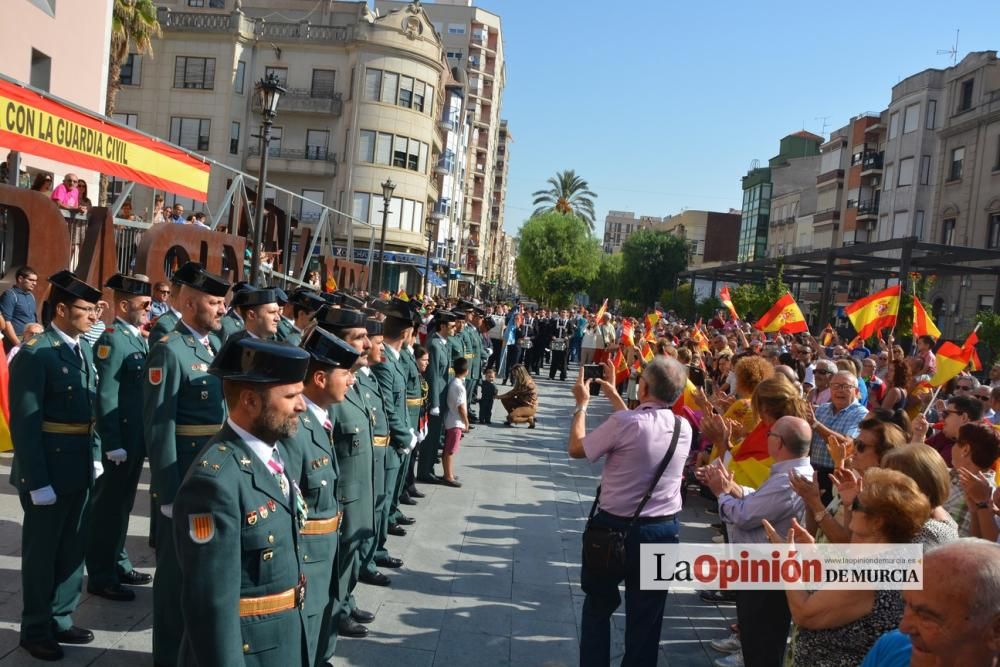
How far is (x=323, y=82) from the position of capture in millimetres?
44469

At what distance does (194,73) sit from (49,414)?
4259 cm

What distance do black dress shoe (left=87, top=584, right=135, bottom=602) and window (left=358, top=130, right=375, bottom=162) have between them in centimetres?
4014

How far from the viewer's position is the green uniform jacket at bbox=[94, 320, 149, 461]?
5551 millimetres

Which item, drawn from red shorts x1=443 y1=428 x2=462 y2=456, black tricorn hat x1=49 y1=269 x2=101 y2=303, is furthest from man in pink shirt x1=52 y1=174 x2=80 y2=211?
black tricorn hat x1=49 y1=269 x2=101 y2=303

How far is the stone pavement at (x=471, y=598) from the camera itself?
532 centimetres

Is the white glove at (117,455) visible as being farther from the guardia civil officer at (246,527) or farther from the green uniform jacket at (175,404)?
the guardia civil officer at (246,527)

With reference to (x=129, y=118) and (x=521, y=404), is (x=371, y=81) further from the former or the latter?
(x=521, y=404)

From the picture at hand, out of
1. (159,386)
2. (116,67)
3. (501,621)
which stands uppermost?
(116,67)

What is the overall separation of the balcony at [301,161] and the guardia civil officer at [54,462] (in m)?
40.4

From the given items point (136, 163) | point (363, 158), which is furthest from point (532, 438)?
point (363, 158)

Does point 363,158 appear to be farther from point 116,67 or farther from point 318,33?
point 116,67

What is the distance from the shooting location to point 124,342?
5.84 metres

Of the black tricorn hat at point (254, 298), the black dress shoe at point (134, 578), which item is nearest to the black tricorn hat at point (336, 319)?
the black tricorn hat at point (254, 298)

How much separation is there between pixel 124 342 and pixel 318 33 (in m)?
42.0
